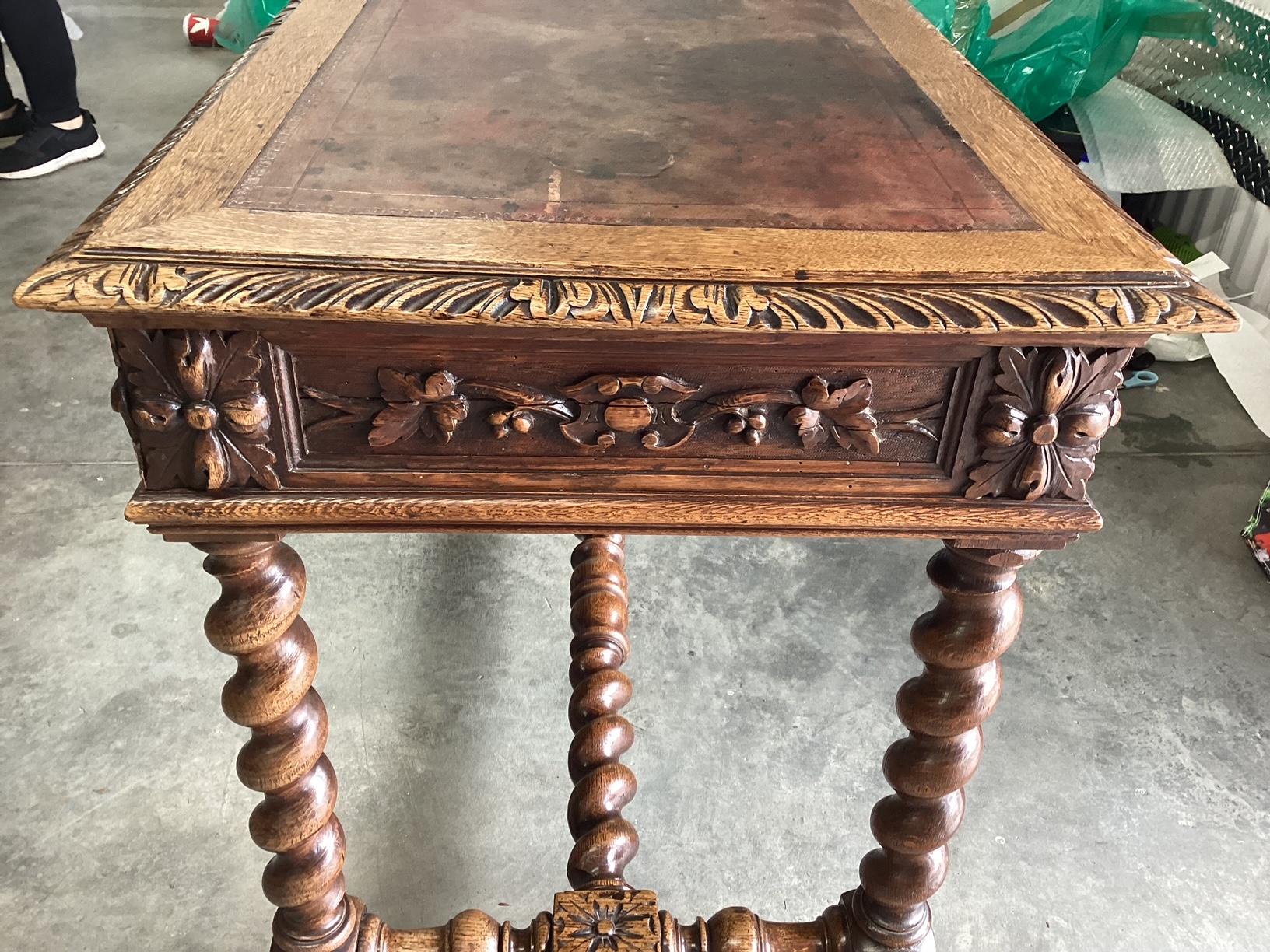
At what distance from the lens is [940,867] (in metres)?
0.90

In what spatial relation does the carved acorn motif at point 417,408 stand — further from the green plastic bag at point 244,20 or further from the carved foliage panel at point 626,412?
Result: the green plastic bag at point 244,20

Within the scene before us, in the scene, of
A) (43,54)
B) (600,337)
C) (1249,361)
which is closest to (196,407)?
(600,337)

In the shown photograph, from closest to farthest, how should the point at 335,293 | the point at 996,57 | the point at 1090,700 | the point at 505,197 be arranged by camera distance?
the point at 335,293 < the point at 505,197 < the point at 1090,700 < the point at 996,57

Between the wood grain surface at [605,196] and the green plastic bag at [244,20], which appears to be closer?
the wood grain surface at [605,196]

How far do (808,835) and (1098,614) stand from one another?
1.95 ft

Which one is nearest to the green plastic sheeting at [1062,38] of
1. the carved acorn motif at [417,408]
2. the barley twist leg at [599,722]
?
the barley twist leg at [599,722]

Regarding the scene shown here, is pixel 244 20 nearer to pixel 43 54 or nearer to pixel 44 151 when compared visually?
pixel 43 54

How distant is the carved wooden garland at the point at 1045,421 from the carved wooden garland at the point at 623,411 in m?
0.04

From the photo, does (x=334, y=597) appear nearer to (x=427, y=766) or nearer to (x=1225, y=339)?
(x=427, y=766)

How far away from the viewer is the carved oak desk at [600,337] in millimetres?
579

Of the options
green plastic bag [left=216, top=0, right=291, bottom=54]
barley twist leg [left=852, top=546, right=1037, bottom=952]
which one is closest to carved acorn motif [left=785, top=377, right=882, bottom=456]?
barley twist leg [left=852, top=546, right=1037, bottom=952]

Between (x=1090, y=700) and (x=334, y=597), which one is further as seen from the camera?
(x=334, y=597)

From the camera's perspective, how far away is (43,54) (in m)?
2.48

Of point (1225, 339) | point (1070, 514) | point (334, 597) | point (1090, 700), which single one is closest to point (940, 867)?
point (1070, 514)
